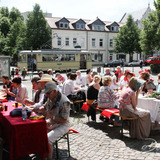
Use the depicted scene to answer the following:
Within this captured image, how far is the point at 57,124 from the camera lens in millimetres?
4676

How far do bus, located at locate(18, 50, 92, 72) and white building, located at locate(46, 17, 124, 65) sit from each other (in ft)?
45.8

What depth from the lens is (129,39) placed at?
4706 cm

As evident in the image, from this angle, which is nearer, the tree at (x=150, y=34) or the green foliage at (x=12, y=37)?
the tree at (x=150, y=34)

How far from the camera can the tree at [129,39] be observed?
47.4 m

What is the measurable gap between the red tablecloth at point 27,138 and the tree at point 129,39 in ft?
148

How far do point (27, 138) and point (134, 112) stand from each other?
3.11m

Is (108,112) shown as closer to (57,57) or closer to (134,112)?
(134,112)

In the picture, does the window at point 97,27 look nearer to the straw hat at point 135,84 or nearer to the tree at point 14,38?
the tree at point 14,38

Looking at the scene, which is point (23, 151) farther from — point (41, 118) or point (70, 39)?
point (70, 39)

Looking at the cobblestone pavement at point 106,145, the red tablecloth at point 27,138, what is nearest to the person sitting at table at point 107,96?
the cobblestone pavement at point 106,145

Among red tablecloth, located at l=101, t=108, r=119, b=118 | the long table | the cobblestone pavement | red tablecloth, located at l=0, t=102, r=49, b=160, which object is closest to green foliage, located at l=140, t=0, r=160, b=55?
the long table

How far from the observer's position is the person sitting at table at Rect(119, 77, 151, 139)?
5.89 meters

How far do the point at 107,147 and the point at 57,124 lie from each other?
5.26 ft

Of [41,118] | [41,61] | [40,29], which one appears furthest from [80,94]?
[40,29]
